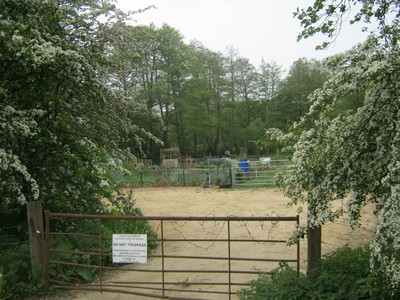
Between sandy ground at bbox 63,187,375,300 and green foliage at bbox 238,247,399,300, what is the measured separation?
0.48 m

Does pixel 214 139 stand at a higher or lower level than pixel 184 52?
lower

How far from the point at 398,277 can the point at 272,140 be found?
2.20 m

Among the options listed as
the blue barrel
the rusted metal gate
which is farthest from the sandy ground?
the blue barrel

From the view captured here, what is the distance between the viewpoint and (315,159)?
3.64 metres

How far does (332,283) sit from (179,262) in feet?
12.5

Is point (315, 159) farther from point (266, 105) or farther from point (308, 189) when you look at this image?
point (266, 105)

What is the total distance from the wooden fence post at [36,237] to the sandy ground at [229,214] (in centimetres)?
64

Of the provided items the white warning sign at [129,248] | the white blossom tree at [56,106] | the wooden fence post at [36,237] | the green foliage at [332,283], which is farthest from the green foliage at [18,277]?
the green foliage at [332,283]

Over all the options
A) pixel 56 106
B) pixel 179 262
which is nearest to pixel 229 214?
pixel 179 262

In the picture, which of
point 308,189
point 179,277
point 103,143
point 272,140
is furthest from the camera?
point 103,143

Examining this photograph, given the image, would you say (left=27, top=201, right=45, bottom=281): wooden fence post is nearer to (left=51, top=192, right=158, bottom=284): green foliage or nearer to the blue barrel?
(left=51, top=192, right=158, bottom=284): green foliage

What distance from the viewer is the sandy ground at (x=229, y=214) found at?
6.68 meters

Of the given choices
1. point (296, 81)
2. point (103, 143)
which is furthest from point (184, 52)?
point (103, 143)

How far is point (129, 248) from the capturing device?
16.4ft
